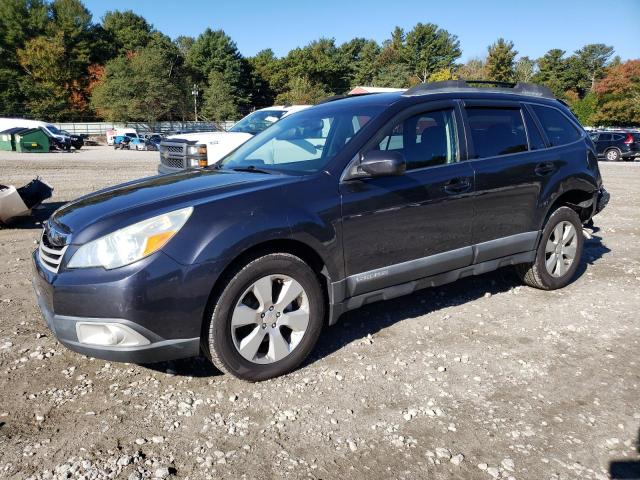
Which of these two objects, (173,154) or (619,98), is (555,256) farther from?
(619,98)

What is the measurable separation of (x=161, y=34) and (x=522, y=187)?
93938 millimetres

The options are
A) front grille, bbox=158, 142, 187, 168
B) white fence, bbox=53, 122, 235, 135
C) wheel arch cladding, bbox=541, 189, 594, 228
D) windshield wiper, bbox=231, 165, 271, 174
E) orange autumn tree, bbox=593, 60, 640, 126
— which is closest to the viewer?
windshield wiper, bbox=231, 165, 271, 174

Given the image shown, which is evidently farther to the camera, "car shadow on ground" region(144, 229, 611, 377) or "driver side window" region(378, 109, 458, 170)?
"driver side window" region(378, 109, 458, 170)

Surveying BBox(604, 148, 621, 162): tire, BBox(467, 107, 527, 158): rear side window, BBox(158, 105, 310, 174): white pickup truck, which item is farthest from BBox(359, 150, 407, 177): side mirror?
BBox(604, 148, 621, 162): tire

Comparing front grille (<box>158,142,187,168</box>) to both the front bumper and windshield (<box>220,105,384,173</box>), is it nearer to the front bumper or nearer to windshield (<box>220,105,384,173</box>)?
windshield (<box>220,105,384,173</box>)

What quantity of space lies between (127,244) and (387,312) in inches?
95.4

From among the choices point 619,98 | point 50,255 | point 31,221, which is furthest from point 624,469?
point 619,98

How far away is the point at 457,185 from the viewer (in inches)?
156

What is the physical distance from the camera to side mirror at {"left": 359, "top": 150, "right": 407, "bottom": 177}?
3320 millimetres

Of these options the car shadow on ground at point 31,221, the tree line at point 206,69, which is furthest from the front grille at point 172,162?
the tree line at point 206,69

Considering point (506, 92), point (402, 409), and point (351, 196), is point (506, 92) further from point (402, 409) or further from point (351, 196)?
point (402, 409)

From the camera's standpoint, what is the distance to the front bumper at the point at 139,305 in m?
2.73

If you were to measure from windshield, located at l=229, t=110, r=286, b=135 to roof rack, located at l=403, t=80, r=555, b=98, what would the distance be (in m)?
6.52

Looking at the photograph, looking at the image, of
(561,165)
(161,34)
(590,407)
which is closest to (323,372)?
(590,407)
